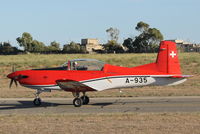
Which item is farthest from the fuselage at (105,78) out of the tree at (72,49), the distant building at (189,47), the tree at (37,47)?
the tree at (37,47)

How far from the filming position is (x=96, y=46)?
14062 centimetres

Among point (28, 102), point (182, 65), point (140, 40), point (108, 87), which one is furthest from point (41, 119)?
point (140, 40)

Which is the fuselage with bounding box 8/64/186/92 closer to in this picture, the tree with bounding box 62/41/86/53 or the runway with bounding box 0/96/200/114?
the runway with bounding box 0/96/200/114

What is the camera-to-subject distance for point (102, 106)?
1569 cm

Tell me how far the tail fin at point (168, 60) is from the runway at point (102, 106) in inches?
53.6

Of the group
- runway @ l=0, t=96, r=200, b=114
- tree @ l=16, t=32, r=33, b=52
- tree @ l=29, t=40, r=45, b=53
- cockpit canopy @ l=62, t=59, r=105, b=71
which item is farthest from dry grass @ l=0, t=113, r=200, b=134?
tree @ l=16, t=32, r=33, b=52

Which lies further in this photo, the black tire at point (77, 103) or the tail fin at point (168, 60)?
the tail fin at point (168, 60)

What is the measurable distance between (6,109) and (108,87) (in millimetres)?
4158

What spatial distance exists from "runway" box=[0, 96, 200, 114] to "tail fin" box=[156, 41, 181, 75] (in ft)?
4.46

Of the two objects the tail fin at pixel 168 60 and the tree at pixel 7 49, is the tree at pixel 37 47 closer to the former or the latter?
the tree at pixel 7 49

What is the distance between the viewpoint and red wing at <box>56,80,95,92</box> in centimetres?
1550

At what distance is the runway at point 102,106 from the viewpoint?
47.1ft

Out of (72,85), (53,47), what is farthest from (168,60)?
(53,47)

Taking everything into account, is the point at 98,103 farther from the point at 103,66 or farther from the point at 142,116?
the point at 142,116
